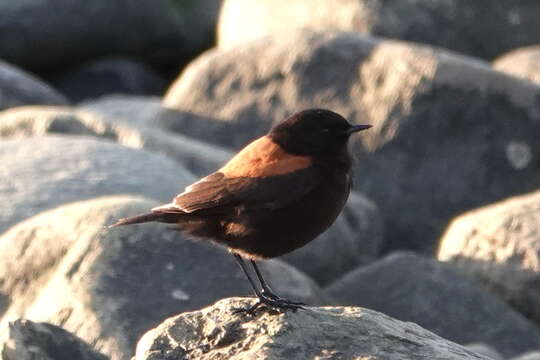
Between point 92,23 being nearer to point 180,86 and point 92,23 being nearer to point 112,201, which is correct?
point 180,86

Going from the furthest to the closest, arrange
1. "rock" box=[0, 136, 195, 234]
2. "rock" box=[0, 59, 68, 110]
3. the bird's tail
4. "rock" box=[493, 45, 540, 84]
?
1. "rock" box=[493, 45, 540, 84]
2. "rock" box=[0, 59, 68, 110]
3. "rock" box=[0, 136, 195, 234]
4. the bird's tail

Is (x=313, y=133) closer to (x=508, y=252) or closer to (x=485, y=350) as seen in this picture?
(x=485, y=350)

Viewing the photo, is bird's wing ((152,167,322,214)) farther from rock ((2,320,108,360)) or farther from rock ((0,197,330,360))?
rock ((0,197,330,360))

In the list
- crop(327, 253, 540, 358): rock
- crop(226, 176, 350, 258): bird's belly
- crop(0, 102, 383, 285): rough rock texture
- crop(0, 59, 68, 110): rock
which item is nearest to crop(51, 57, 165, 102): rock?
crop(0, 59, 68, 110): rock

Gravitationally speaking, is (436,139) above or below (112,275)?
above

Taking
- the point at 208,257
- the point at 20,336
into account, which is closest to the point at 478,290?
the point at 208,257

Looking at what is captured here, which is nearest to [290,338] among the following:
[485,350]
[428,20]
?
[485,350]

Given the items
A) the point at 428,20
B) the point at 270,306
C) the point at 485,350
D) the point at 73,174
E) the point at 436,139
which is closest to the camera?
the point at 270,306

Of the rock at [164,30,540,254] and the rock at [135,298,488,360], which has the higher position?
the rock at [164,30,540,254]
